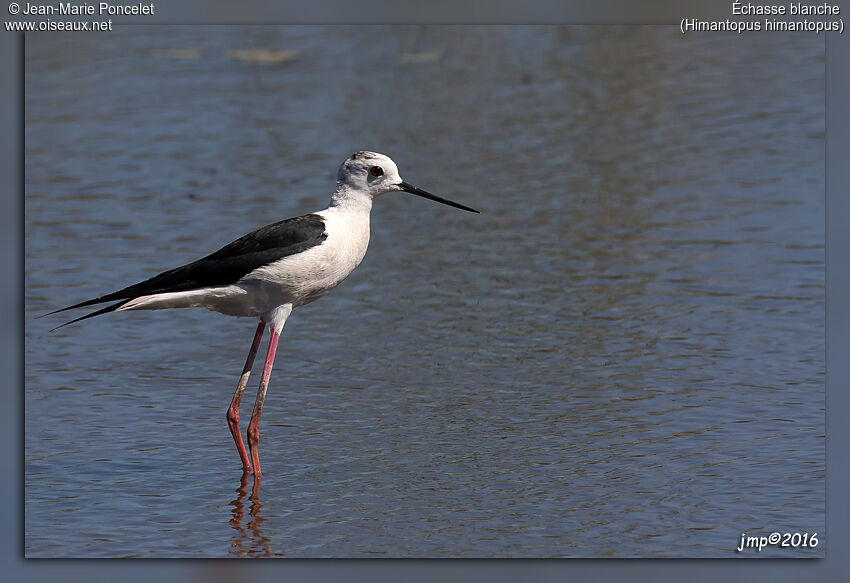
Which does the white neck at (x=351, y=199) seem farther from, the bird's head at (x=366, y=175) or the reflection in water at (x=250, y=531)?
the reflection in water at (x=250, y=531)

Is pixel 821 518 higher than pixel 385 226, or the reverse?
pixel 385 226

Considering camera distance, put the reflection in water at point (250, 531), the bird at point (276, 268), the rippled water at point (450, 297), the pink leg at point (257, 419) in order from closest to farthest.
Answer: the reflection in water at point (250, 531) < the rippled water at point (450, 297) < the bird at point (276, 268) < the pink leg at point (257, 419)

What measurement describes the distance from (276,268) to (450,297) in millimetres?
2634

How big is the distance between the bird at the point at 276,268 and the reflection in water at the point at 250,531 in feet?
0.71

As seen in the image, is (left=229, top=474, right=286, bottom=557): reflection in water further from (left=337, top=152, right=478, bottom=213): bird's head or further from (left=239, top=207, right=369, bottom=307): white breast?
(left=337, top=152, right=478, bottom=213): bird's head

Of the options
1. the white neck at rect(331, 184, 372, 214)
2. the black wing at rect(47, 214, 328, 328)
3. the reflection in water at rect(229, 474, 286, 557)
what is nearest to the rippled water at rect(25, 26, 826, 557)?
the reflection in water at rect(229, 474, 286, 557)

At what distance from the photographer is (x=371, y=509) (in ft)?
19.7

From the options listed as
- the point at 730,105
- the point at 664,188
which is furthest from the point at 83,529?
the point at 730,105

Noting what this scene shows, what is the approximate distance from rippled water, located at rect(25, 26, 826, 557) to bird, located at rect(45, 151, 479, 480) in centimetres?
77

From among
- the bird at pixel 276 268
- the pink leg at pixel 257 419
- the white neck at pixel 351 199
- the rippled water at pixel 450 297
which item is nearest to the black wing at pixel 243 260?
the bird at pixel 276 268

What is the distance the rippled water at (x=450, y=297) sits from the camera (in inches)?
238

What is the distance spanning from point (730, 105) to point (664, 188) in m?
2.08

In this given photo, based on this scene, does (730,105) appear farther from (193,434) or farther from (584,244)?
(193,434)

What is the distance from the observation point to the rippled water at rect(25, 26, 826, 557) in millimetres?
6055
